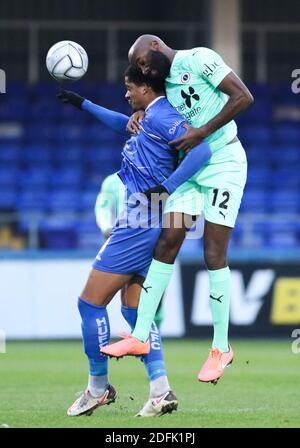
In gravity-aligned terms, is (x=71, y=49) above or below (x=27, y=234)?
above

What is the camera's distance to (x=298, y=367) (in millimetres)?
11750

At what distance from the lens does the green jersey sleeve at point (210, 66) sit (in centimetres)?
735

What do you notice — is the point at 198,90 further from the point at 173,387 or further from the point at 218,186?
the point at 173,387

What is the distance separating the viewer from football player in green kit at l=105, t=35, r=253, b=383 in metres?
7.33

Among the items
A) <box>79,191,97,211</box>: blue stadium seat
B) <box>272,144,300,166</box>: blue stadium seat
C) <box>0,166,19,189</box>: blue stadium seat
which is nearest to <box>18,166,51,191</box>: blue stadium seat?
<box>0,166,19,189</box>: blue stadium seat

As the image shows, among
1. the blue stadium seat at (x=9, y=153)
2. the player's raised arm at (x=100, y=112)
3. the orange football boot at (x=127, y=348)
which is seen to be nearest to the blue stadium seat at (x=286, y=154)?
the blue stadium seat at (x=9, y=153)

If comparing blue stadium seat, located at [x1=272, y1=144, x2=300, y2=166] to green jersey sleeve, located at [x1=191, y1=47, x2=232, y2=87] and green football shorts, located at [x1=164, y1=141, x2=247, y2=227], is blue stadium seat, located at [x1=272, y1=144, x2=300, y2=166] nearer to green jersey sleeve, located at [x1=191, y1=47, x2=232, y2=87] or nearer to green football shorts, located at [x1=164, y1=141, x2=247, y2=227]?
green football shorts, located at [x1=164, y1=141, x2=247, y2=227]

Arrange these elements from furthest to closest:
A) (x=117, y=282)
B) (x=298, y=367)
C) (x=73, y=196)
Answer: (x=73, y=196) → (x=298, y=367) → (x=117, y=282)

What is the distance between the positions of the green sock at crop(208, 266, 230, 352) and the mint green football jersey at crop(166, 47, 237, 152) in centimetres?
81

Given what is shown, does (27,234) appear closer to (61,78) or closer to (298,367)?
(298,367)

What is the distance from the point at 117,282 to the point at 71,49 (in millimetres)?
1602

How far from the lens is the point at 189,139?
727 centimetres

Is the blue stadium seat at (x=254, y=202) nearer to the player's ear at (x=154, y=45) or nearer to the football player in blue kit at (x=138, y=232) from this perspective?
the football player in blue kit at (x=138, y=232)

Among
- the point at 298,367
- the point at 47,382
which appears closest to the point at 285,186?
the point at 298,367
